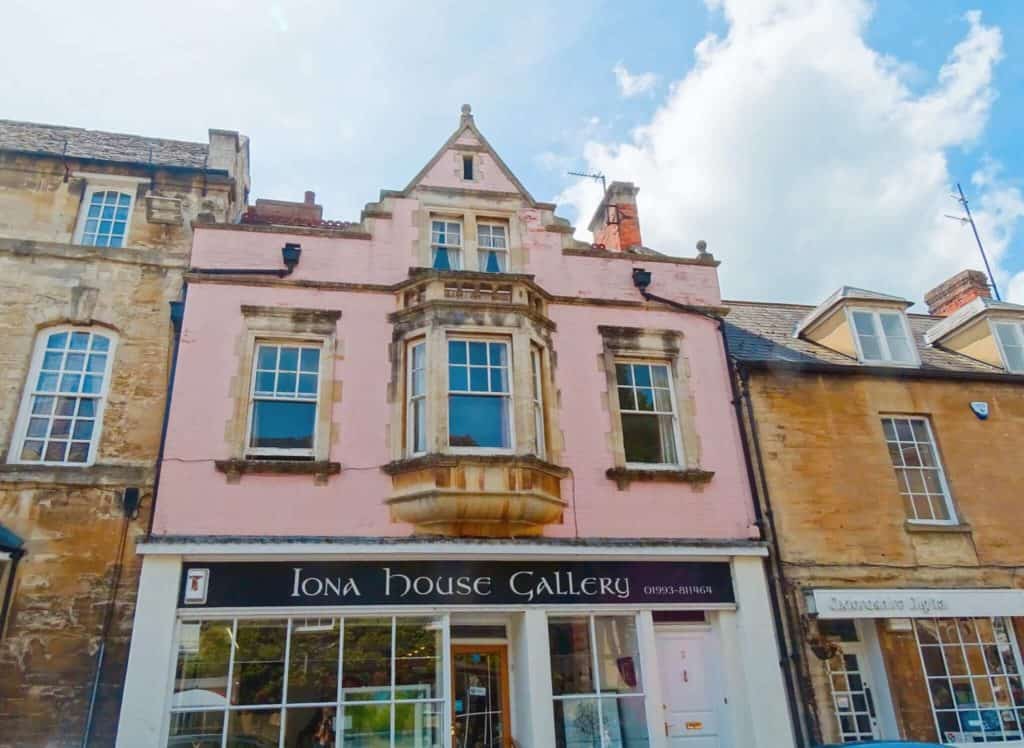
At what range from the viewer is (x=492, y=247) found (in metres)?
12.6

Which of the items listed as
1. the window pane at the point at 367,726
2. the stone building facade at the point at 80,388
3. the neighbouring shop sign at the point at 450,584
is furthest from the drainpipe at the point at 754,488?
the stone building facade at the point at 80,388

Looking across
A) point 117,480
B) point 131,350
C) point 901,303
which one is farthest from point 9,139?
point 901,303

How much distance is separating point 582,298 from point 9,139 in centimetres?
1089

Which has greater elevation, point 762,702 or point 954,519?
point 954,519

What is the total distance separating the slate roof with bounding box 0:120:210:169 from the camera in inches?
504

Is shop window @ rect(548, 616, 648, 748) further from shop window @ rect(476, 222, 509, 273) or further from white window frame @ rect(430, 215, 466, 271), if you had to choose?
white window frame @ rect(430, 215, 466, 271)

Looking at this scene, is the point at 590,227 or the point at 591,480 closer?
the point at 591,480

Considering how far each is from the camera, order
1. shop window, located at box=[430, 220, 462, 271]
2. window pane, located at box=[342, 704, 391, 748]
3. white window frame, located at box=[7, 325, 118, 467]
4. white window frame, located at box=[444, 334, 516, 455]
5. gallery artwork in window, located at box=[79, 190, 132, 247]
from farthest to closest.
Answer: shop window, located at box=[430, 220, 462, 271], gallery artwork in window, located at box=[79, 190, 132, 247], white window frame, located at box=[444, 334, 516, 455], white window frame, located at box=[7, 325, 118, 467], window pane, located at box=[342, 704, 391, 748]

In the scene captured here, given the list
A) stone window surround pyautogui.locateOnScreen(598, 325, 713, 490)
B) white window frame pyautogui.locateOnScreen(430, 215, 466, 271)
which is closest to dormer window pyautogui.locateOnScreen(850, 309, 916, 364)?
stone window surround pyautogui.locateOnScreen(598, 325, 713, 490)

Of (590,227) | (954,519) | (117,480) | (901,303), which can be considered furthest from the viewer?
(590,227)

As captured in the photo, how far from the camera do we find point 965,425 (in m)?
13.1

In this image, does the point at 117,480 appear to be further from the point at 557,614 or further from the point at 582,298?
the point at 582,298

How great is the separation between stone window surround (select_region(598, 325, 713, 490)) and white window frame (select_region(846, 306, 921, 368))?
3.86 m

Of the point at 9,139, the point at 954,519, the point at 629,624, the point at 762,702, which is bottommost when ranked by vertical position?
the point at 762,702
